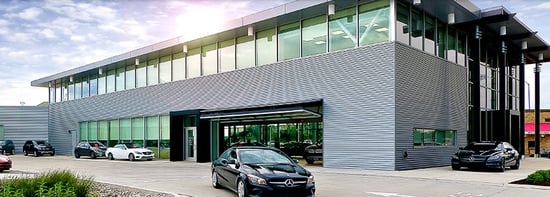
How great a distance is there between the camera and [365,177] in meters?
17.3

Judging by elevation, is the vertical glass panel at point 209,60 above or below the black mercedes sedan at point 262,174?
above

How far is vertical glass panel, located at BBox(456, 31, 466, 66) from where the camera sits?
26172 mm

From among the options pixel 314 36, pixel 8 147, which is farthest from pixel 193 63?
pixel 8 147

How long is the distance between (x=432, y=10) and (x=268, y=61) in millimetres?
8150

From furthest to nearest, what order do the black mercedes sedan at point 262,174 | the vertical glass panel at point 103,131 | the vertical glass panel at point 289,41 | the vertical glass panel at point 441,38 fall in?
the vertical glass panel at point 103,131
the vertical glass panel at point 441,38
the vertical glass panel at point 289,41
the black mercedes sedan at point 262,174

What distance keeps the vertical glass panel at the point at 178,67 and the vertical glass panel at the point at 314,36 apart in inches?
411

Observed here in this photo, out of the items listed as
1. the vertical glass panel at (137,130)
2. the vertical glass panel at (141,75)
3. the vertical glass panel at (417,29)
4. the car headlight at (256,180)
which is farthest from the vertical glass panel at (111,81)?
the car headlight at (256,180)

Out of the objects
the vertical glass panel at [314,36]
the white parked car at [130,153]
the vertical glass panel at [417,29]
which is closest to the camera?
the vertical glass panel at [417,29]

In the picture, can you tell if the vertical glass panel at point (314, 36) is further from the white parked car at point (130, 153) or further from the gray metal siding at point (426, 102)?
the white parked car at point (130, 153)

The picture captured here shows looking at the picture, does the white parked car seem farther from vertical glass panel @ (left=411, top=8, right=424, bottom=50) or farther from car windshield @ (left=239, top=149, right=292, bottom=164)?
car windshield @ (left=239, top=149, right=292, bottom=164)

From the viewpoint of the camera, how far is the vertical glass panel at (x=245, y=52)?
86.9 feet

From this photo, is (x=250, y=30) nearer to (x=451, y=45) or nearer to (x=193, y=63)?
Result: (x=193, y=63)

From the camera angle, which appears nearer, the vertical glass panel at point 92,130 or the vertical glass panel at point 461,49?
the vertical glass panel at point 461,49

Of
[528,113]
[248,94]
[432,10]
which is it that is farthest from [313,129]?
[528,113]
